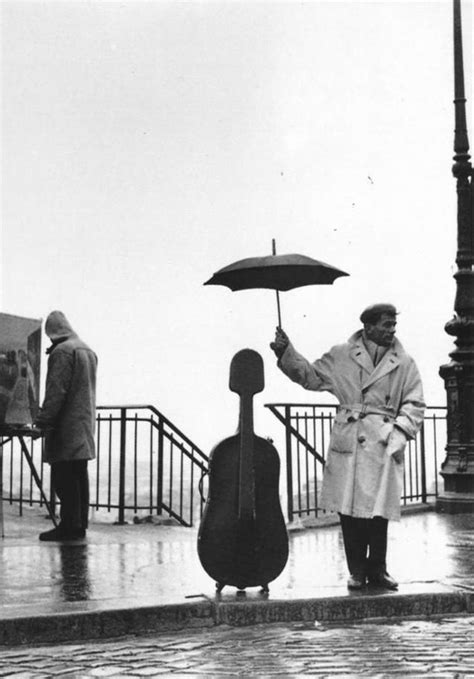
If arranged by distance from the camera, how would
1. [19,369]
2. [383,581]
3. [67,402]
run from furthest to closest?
[67,402]
[19,369]
[383,581]

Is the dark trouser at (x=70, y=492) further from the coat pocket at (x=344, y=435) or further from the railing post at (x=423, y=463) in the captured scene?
the railing post at (x=423, y=463)

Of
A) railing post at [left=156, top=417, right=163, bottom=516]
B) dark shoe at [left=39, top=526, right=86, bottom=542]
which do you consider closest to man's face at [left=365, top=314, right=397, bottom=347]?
dark shoe at [left=39, top=526, right=86, bottom=542]

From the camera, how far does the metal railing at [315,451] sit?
1164 centimetres

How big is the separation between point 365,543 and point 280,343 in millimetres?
1463

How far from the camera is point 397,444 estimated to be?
691 cm

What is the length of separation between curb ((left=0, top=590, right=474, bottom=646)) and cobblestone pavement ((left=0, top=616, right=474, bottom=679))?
88 mm

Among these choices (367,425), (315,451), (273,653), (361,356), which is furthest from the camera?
(315,451)

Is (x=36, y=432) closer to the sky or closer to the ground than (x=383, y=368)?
closer to the ground

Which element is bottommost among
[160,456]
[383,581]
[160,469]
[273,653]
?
[273,653]

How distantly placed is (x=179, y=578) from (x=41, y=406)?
3.28 meters

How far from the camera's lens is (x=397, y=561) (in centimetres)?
840

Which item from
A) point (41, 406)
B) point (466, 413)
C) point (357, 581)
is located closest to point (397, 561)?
point (357, 581)

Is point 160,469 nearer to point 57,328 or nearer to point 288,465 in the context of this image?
point 288,465

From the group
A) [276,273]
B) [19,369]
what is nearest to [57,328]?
[19,369]
